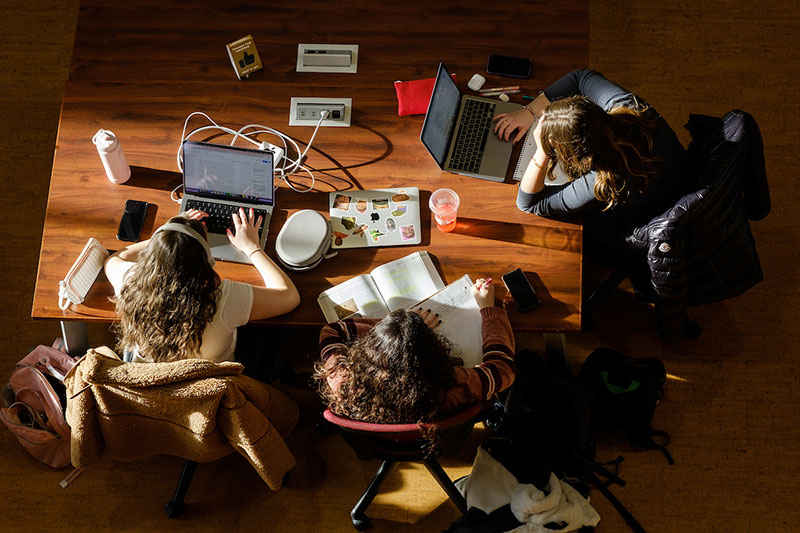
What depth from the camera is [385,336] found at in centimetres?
173

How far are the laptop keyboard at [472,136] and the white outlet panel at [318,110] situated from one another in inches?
14.7

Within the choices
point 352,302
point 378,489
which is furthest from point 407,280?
point 378,489

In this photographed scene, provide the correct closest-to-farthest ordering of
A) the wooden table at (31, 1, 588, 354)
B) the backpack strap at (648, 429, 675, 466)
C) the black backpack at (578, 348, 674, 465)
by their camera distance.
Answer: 1. the wooden table at (31, 1, 588, 354)
2. the black backpack at (578, 348, 674, 465)
3. the backpack strap at (648, 429, 675, 466)

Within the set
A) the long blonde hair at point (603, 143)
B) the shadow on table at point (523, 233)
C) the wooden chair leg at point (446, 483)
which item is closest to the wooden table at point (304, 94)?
the shadow on table at point (523, 233)

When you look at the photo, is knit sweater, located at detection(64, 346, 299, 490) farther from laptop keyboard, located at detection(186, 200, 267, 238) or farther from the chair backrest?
laptop keyboard, located at detection(186, 200, 267, 238)

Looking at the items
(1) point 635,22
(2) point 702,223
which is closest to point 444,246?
(2) point 702,223

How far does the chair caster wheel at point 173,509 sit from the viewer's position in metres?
2.45

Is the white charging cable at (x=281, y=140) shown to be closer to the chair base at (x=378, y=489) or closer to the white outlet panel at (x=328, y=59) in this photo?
the white outlet panel at (x=328, y=59)

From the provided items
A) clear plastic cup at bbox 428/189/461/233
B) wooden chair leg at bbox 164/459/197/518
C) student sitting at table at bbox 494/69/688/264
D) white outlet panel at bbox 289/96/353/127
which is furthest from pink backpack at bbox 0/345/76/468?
student sitting at table at bbox 494/69/688/264

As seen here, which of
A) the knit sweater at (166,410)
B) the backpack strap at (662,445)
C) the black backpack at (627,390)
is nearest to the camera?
the knit sweater at (166,410)

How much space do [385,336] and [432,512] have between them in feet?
3.48

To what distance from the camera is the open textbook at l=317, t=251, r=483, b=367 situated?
6.47ft

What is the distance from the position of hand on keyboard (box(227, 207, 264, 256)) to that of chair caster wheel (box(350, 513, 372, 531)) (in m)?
1.07

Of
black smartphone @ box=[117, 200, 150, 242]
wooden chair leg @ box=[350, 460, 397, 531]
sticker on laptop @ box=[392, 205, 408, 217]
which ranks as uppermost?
sticker on laptop @ box=[392, 205, 408, 217]
